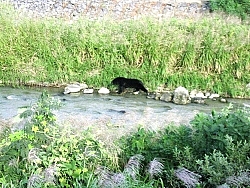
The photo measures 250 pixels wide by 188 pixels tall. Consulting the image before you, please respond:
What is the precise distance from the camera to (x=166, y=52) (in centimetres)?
856

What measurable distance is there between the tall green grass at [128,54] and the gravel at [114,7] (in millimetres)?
2523

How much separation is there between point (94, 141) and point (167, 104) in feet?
12.0

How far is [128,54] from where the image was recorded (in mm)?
8570

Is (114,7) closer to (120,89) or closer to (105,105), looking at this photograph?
(120,89)

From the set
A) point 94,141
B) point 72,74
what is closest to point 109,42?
point 72,74

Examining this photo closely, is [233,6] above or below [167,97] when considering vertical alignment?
above

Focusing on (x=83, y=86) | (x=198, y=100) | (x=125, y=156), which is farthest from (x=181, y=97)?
(x=125, y=156)

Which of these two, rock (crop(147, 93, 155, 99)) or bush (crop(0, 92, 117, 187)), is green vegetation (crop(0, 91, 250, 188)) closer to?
bush (crop(0, 92, 117, 187))

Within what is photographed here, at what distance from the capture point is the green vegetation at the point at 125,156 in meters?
3.28

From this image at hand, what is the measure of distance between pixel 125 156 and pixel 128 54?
16.3 ft

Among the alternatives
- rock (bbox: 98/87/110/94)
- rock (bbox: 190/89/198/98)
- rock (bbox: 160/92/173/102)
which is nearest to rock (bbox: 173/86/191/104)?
rock (bbox: 160/92/173/102)

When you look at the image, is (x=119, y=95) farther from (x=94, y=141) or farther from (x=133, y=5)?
(x=133, y=5)

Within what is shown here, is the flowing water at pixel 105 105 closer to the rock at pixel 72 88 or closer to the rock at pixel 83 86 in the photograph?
the rock at pixel 72 88

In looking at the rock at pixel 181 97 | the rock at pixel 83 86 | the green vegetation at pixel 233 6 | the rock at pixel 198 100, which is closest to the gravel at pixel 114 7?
the green vegetation at pixel 233 6
